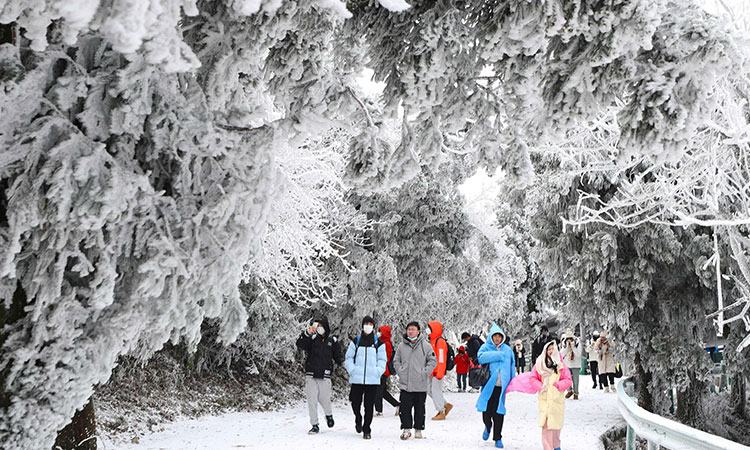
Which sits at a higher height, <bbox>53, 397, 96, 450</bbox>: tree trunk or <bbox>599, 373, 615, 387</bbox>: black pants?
<bbox>53, 397, 96, 450</bbox>: tree trunk

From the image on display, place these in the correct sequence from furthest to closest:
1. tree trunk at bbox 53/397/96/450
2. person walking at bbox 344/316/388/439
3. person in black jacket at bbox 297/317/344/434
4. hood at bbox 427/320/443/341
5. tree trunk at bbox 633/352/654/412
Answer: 1. tree trunk at bbox 633/352/654/412
2. hood at bbox 427/320/443/341
3. person in black jacket at bbox 297/317/344/434
4. person walking at bbox 344/316/388/439
5. tree trunk at bbox 53/397/96/450

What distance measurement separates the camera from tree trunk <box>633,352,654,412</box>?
15702 millimetres

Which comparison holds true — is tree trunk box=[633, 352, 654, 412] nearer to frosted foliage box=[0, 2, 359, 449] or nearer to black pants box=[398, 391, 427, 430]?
black pants box=[398, 391, 427, 430]

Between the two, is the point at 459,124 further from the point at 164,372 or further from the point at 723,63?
the point at 164,372

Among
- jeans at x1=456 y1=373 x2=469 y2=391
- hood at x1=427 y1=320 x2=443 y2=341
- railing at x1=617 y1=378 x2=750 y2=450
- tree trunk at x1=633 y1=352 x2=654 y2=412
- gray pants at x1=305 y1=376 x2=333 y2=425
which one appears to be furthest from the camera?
jeans at x1=456 y1=373 x2=469 y2=391

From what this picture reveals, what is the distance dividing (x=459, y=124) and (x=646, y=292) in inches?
450

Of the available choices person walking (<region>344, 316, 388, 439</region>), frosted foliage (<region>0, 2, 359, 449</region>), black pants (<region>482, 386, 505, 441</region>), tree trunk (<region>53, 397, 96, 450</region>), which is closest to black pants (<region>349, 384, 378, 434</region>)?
person walking (<region>344, 316, 388, 439</region>)

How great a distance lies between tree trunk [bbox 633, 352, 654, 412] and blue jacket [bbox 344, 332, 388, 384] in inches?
284

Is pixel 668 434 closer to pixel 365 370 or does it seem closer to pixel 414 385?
pixel 414 385

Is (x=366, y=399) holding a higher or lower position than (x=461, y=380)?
higher

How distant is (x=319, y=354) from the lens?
1217 centimetres

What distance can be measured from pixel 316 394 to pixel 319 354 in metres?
0.70

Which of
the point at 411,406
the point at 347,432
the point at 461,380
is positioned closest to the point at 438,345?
the point at 411,406

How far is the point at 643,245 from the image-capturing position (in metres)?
15.0
